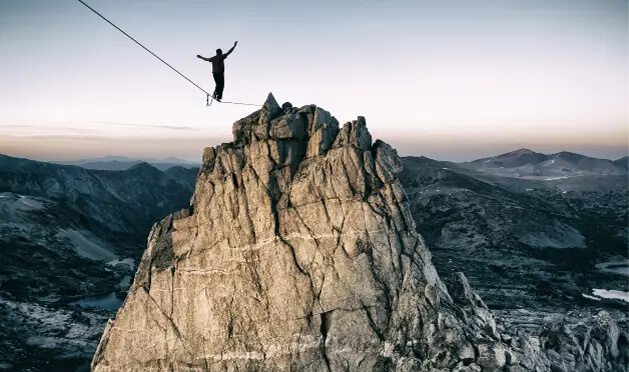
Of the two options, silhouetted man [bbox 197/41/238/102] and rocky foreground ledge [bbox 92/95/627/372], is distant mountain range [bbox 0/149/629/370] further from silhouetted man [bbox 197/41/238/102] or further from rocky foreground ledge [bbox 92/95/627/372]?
silhouetted man [bbox 197/41/238/102]

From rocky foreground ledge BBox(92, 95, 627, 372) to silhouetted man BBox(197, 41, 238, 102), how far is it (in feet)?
24.7

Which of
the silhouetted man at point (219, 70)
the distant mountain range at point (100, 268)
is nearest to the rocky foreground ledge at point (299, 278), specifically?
the silhouetted man at point (219, 70)

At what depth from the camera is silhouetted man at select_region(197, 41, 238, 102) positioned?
32281 mm

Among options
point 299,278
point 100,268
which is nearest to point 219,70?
point 299,278

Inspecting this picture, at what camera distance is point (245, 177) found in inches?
1604

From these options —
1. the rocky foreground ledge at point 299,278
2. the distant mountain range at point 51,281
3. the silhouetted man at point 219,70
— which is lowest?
the distant mountain range at point 51,281

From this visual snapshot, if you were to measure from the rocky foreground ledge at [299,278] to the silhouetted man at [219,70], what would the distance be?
24.7 ft

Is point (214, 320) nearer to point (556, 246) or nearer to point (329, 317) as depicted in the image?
point (329, 317)

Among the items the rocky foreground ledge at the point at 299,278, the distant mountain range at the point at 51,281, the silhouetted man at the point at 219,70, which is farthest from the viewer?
the distant mountain range at the point at 51,281

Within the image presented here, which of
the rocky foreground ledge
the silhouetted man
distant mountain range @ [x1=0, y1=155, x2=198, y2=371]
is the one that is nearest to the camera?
the silhouetted man

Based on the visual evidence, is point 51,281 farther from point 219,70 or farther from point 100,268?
point 219,70

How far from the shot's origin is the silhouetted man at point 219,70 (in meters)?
32.3

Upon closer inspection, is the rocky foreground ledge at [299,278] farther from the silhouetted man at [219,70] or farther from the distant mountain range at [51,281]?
the distant mountain range at [51,281]

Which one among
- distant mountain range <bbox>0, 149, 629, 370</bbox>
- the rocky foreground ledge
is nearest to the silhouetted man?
the rocky foreground ledge
